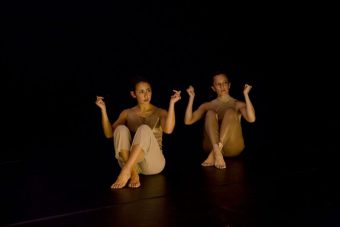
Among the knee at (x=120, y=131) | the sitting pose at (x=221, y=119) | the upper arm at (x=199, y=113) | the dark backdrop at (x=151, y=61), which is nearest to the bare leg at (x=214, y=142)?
the sitting pose at (x=221, y=119)

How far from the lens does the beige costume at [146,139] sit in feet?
7.39

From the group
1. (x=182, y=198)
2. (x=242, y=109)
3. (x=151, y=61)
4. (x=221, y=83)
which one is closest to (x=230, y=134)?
(x=242, y=109)

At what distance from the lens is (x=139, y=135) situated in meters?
2.24

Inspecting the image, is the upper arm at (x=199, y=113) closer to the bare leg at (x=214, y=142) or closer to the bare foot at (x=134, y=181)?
the bare leg at (x=214, y=142)

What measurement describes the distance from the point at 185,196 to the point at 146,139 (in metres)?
0.43

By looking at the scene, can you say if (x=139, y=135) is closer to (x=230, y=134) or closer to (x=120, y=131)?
(x=120, y=131)

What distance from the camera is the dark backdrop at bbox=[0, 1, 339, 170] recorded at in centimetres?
387

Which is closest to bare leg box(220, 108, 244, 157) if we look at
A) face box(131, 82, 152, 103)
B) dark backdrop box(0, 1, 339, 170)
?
face box(131, 82, 152, 103)

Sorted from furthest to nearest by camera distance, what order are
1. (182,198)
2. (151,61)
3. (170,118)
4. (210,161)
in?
(151,61) < (210,161) < (170,118) < (182,198)

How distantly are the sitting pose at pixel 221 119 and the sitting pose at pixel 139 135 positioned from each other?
31cm

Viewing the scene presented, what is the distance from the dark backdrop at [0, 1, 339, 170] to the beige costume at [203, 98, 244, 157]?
0.93m

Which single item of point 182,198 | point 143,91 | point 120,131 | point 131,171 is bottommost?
point 182,198

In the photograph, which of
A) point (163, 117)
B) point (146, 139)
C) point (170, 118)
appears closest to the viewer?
point (146, 139)

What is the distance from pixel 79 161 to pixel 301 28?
247cm
